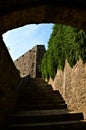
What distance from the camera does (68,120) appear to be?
750cm

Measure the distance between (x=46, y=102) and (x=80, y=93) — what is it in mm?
2183

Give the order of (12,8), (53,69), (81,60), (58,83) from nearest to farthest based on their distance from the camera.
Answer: (12,8) < (81,60) < (58,83) < (53,69)

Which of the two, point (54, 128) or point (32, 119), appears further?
point (32, 119)

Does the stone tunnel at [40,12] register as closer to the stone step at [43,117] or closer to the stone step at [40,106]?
the stone step at [43,117]

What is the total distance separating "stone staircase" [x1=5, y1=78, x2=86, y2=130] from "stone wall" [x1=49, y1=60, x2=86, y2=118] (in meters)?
0.29

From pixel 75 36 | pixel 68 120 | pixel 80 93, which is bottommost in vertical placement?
pixel 68 120

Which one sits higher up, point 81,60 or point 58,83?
point 81,60

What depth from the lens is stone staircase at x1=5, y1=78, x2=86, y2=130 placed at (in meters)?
6.70

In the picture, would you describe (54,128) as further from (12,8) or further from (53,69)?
(53,69)

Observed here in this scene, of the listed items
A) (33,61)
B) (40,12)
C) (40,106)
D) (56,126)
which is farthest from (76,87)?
(33,61)

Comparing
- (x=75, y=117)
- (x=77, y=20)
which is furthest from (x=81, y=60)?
(x=77, y=20)

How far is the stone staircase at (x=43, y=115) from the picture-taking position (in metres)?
6.70

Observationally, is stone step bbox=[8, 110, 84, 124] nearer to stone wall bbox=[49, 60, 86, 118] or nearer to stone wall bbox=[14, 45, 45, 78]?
stone wall bbox=[49, 60, 86, 118]

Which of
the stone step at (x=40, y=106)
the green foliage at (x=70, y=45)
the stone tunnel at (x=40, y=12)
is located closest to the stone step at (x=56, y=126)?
the green foliage at (x=70, y=45)
